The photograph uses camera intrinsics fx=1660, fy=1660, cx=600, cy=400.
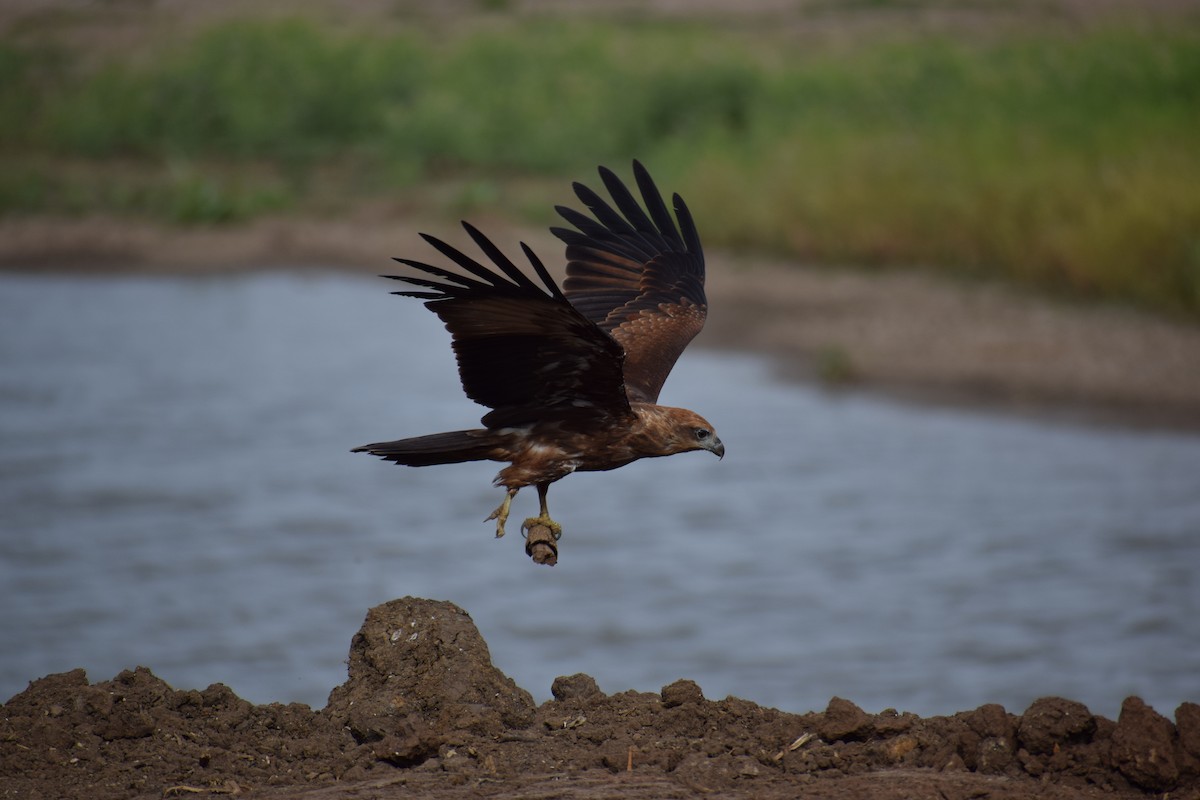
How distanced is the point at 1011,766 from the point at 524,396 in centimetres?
203

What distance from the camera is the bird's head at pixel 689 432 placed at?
5.89 meters

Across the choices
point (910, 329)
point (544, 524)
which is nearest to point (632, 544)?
point (910, 329)

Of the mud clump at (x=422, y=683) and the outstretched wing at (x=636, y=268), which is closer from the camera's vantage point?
the mud clump at (x=422, y=683)

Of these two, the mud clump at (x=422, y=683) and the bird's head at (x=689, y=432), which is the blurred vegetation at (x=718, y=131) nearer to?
the bird's head at (x=689, y=432)

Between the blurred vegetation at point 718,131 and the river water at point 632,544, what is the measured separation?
325 centimetres

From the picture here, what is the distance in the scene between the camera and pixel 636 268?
7.34 m

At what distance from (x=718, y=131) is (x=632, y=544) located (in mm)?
11825

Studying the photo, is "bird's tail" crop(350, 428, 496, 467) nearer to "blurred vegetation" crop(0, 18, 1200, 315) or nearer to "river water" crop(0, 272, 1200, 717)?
"river water" crop(0, 272, 1200, 717)

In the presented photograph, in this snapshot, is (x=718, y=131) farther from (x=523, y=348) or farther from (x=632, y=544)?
(x=523, y=348)

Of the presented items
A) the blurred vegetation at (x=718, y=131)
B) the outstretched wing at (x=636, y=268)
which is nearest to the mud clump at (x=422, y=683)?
the outstretched wing at (x=636, y=268)

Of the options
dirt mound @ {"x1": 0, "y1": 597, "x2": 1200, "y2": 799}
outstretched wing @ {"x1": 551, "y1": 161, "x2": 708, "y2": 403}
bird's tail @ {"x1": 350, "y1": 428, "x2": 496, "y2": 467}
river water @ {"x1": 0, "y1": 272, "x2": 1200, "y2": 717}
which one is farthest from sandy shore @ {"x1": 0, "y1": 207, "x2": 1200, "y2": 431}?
bird's tail @ {"x1": 350, "y1": 428, "x2": 496, "y2": 467}

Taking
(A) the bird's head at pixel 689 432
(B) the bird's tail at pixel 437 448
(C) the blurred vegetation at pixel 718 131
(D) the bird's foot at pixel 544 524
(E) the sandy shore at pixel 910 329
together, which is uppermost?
(C) the blurred vegetation at pixel 718 131

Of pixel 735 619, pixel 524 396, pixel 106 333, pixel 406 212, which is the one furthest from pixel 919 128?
pixel 524 396

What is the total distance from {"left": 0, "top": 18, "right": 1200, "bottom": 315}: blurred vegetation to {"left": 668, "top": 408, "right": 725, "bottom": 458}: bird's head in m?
11.8
